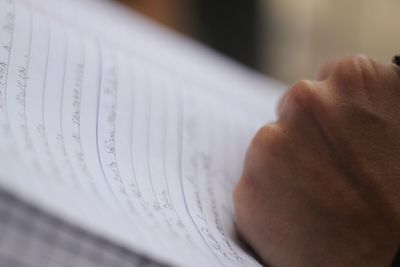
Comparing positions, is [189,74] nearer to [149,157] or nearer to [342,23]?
[149,157]

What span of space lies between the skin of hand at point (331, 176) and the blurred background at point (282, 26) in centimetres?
39

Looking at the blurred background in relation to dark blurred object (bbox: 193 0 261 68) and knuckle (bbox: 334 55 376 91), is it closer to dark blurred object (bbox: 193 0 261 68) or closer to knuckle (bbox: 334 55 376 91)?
dark blurred object (bbox: 193 0 261 68)

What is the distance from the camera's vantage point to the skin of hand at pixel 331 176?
0.21m

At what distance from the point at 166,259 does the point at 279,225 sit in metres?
0.09

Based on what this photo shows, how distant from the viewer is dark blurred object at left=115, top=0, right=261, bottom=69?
2.10ft

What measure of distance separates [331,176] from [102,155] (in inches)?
3.9

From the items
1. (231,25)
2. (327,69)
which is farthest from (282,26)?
(327,69)

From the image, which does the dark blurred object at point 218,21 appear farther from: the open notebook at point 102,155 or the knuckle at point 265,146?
the knuckle at point 265,146

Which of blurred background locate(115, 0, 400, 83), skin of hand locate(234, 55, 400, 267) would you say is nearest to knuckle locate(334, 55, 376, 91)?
skin of hand locate(234, 55, 400, 267)

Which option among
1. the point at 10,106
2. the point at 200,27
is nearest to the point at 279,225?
the point at 10,106

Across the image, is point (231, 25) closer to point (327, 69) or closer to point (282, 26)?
point (282, 26)

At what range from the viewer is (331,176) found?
22 centimetres

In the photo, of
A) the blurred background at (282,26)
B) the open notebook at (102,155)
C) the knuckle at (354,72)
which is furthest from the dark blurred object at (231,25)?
the knuckle at (354,72)

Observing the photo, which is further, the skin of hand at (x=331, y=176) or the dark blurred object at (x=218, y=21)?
the dark blurred object at (x=218, y=21)
